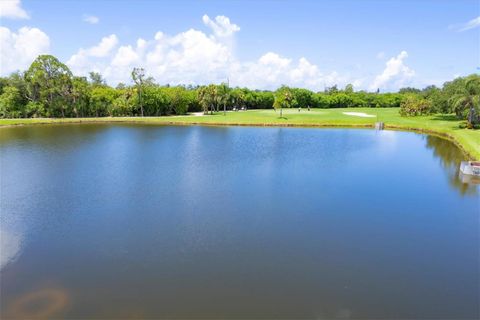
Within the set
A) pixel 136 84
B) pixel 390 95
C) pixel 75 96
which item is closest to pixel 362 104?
pixel 390 95

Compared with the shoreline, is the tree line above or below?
above

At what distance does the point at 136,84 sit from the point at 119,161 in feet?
167

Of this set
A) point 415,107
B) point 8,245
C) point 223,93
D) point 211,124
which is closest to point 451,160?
point 8,245

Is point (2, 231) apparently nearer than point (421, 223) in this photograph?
Yes

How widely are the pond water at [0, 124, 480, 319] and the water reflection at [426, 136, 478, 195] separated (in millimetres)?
224

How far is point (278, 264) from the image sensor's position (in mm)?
12562

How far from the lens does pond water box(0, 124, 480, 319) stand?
10.5 meters

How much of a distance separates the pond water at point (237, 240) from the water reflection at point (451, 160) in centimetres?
22

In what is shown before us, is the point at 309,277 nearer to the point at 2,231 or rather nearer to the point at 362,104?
the point at 2,231

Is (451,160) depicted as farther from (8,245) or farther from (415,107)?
(415,107)

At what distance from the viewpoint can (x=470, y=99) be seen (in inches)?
1825

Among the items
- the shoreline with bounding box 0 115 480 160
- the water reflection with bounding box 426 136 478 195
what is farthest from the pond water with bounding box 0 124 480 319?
the shoreline with bounding box 0 115 480 160

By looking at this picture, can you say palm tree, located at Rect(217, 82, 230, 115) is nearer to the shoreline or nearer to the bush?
the shoreline

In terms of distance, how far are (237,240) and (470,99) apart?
4583 cm
